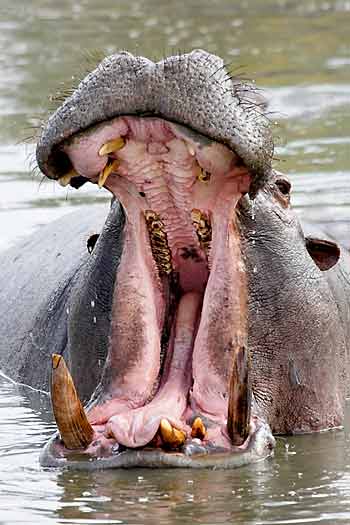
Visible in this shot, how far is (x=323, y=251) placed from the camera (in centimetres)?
631

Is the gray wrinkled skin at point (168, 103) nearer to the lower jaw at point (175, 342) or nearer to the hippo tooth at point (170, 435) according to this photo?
the lower jaw at point (175, 342)

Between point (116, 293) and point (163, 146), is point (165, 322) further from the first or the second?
point (163, 146)

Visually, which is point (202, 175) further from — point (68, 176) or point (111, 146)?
point (68, 176)

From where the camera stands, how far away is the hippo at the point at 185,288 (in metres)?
5.35

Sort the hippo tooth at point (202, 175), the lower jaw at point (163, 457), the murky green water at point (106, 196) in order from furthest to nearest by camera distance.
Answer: the hippo tooth at point (202, 175) < the lower jaw at point (163, 457) < the murky green water at point (106, 196)

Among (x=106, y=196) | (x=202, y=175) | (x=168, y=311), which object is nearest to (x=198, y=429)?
(x=168, y=311)

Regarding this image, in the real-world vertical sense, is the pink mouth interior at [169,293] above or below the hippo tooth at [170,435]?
above

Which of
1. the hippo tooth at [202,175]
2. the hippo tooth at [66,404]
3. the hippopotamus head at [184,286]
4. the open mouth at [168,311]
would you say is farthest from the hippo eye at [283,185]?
the hippo tooth at [66,404]

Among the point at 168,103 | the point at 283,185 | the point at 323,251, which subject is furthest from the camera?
the point at 323,251

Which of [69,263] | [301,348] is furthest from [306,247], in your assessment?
[69,263]

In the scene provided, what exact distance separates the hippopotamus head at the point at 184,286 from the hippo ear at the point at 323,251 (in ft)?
0.05

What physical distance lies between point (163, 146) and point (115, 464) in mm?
1038

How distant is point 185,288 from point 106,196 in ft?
15.7

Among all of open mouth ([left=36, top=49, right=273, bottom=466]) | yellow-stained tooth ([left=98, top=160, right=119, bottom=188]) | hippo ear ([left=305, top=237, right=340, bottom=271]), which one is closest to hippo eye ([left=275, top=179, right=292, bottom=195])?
hippo ear ([left=305, top=237, right=340, bottom=271])
